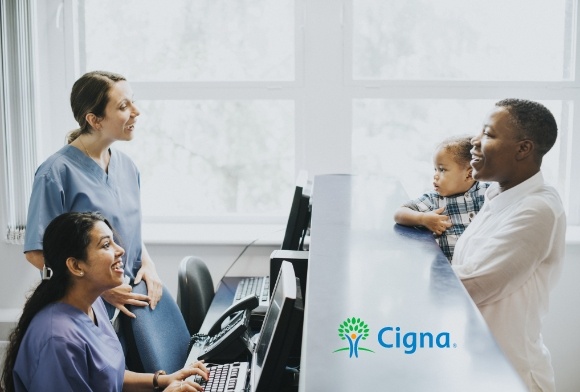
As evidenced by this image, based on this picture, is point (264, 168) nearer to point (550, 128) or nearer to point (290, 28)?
point (290, 28)

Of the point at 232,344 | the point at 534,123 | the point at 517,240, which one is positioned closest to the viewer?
the point at 517,240

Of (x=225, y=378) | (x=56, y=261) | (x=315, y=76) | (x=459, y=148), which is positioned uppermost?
(x=315, y=76)

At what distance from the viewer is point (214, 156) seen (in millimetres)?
3596

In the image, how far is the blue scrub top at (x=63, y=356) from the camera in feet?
5.29

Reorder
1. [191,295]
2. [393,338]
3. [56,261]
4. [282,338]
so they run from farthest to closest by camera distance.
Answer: [191,295] → [56,261] → [282,338] → [393,338]

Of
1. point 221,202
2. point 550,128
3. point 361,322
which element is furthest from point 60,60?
point 361,322

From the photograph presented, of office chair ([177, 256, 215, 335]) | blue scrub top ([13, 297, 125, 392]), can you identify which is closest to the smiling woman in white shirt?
blue scrub top ([13, 297, 125, 392])

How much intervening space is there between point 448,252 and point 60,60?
238 cm

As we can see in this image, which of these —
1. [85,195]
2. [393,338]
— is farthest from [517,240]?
[85,195]

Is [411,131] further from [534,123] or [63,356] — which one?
[63,356]

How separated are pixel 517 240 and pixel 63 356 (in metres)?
1.08

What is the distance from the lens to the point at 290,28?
137 inches

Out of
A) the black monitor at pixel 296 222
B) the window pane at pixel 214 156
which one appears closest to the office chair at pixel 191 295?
the black monitor at pixel 296 222

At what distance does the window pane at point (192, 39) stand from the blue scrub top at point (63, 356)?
6.60 ft
